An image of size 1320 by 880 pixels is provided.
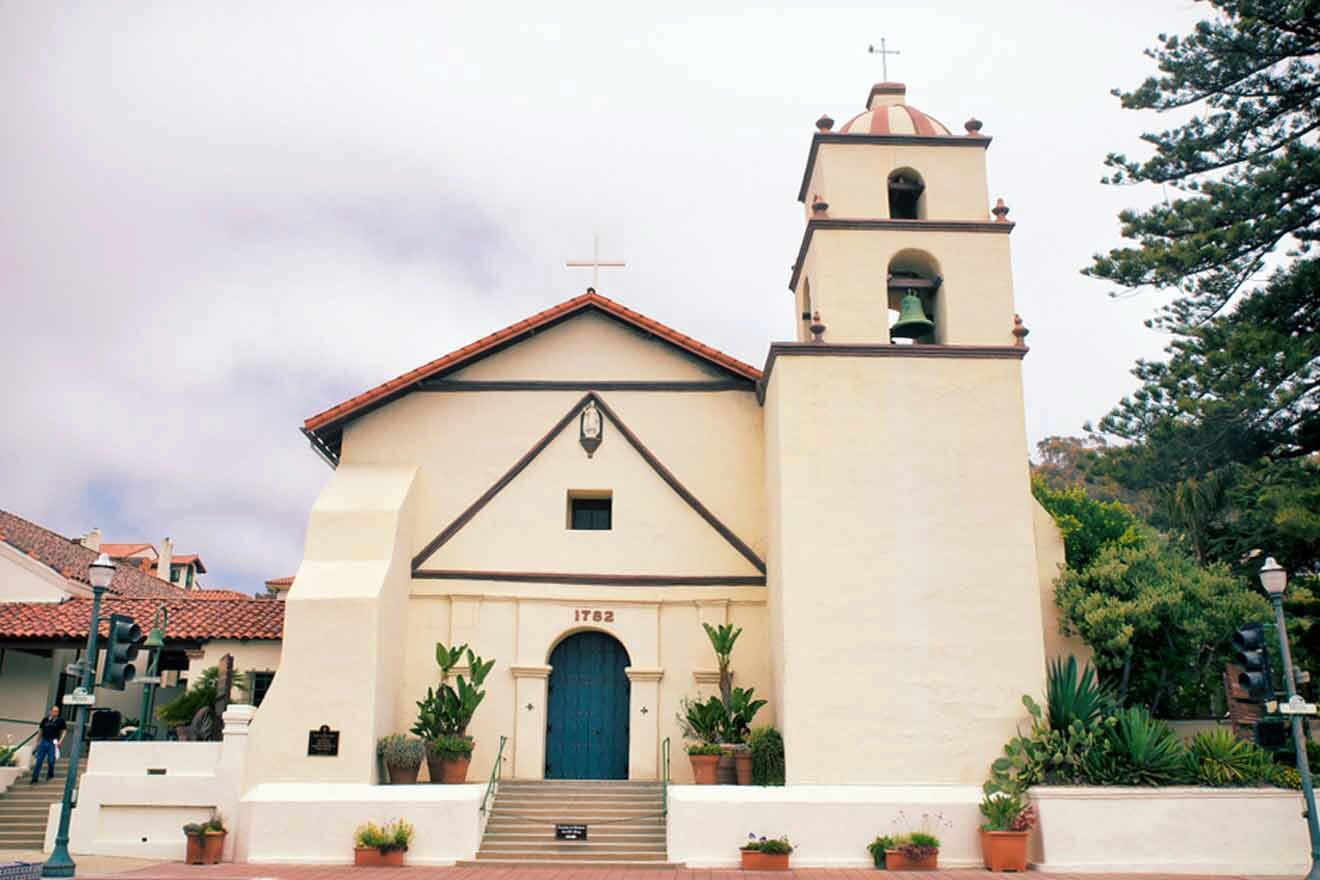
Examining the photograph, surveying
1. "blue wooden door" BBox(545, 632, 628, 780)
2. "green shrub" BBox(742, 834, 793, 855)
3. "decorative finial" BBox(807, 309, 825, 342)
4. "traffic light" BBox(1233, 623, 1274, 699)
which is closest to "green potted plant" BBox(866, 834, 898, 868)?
"green shrub" BBox(742, 834, 793, 855)

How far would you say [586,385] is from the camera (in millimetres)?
19766

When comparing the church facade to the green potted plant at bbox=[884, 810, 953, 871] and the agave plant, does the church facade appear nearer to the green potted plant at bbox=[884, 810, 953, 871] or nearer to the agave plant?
the agave plant

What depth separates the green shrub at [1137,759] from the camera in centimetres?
1468

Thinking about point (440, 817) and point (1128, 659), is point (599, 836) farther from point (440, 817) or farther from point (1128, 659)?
point (1128, 659)

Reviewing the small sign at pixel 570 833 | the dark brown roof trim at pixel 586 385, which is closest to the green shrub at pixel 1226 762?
the small sign at pixel 570 833

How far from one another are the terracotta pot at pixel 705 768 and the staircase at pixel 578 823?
67 centimetres

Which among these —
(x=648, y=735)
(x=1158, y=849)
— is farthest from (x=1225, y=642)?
(x=648, y=735)

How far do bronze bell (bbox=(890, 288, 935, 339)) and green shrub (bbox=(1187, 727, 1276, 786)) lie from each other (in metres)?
7.23

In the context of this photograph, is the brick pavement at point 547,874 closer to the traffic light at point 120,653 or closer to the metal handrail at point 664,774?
the metal handrail at point 664,774

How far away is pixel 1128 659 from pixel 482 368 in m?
11.8

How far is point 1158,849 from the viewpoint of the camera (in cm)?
1426

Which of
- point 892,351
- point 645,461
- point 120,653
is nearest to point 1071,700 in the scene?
point 892,351

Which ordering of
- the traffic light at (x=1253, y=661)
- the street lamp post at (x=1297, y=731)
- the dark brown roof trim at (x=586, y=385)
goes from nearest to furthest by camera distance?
the traffic light at (x=1253, y=661) → the street lamp post at (x=1297, y=731) → the dark brown roof trim at (x=586, y=385)

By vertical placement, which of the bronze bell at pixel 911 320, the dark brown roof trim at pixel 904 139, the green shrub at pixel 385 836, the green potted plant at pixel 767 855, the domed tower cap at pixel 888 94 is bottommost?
the green potted plant at pixel 767 855
